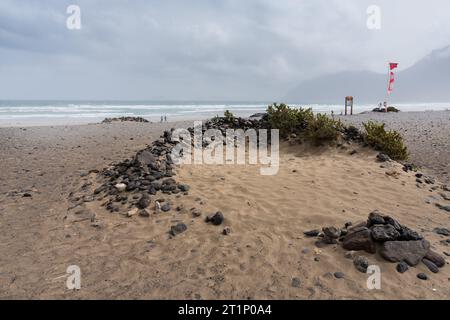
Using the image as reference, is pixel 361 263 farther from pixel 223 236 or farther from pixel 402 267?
pixel 223 236

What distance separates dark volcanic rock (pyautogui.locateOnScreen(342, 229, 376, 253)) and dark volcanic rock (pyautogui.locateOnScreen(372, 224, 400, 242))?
64 millimetres

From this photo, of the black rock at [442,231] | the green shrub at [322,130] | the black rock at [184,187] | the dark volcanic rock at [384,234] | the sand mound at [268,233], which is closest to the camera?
the sand mound at [268,233]

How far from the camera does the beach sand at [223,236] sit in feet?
11.3

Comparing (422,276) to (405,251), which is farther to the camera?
(405,251)

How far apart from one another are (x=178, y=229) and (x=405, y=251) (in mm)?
2912

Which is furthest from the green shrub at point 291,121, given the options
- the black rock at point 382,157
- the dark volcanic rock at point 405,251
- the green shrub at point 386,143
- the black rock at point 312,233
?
the dark volcanic rock at point 405,251

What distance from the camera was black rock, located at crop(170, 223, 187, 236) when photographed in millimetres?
4699

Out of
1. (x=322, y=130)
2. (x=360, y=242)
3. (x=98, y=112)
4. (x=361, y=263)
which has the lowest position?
(x=361, y=263)

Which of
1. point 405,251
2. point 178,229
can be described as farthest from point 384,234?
point 178,229

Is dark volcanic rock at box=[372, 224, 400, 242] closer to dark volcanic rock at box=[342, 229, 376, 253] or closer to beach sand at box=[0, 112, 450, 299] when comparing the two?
dark volcanic rock at box=[342, 229, 376, 253]

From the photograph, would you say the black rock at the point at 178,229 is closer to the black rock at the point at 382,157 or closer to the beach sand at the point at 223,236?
the beach sand at the point at 223,236

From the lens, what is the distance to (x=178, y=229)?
4750 millimetres

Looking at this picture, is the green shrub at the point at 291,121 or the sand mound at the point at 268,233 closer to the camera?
the sand mound at the point at 268,233

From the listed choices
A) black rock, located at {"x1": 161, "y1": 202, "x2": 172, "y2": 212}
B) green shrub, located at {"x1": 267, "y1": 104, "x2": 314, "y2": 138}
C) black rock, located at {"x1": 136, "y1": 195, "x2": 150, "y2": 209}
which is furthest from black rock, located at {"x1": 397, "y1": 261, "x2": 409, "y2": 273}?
green shrub, located at {"x1": 267, "y1": 104, "x2": 314, "y2": 138}
